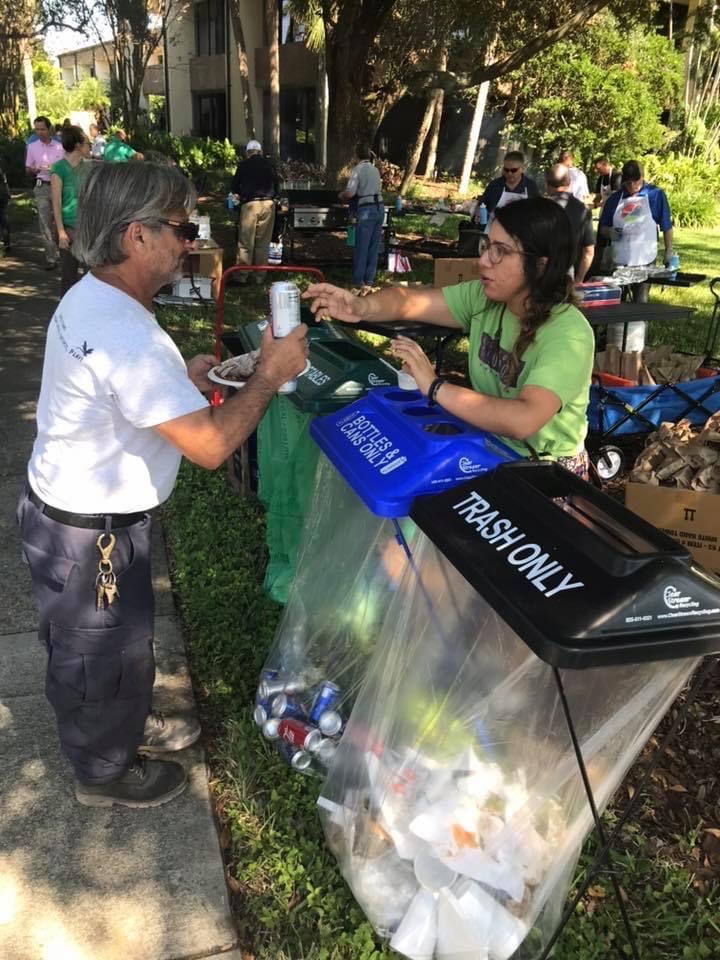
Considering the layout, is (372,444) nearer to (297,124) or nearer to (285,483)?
(285,483)

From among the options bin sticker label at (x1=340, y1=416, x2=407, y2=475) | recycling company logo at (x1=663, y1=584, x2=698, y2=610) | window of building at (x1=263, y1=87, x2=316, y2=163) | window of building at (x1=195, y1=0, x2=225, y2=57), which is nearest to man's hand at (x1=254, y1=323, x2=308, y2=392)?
bin sticker label at (x1=340, y1=416, x2=407, y2=475)

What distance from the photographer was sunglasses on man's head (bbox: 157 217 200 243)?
79.5 inches

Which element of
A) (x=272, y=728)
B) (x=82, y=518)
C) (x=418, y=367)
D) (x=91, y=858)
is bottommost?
(x=91, y=858)

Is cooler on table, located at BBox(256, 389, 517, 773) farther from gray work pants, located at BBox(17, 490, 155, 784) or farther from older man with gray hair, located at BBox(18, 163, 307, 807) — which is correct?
gray work pants, located at BBox(17, 490, 155, 784)

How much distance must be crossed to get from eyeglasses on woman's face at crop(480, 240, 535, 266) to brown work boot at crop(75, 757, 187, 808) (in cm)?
188

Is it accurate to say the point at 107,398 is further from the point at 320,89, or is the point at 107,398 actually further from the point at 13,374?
the point at 320,89

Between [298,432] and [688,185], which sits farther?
[688,185]

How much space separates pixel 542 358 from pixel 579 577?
90 centimetres

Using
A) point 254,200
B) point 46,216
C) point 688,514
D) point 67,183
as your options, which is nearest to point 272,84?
point 254,200

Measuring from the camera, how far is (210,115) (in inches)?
1197

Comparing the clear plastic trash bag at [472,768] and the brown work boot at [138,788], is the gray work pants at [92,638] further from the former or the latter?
the clear plastic trash bag at [472,768]

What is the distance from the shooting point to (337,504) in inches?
106

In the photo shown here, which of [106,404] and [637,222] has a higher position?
[637,222]

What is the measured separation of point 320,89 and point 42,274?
14.6 meters
